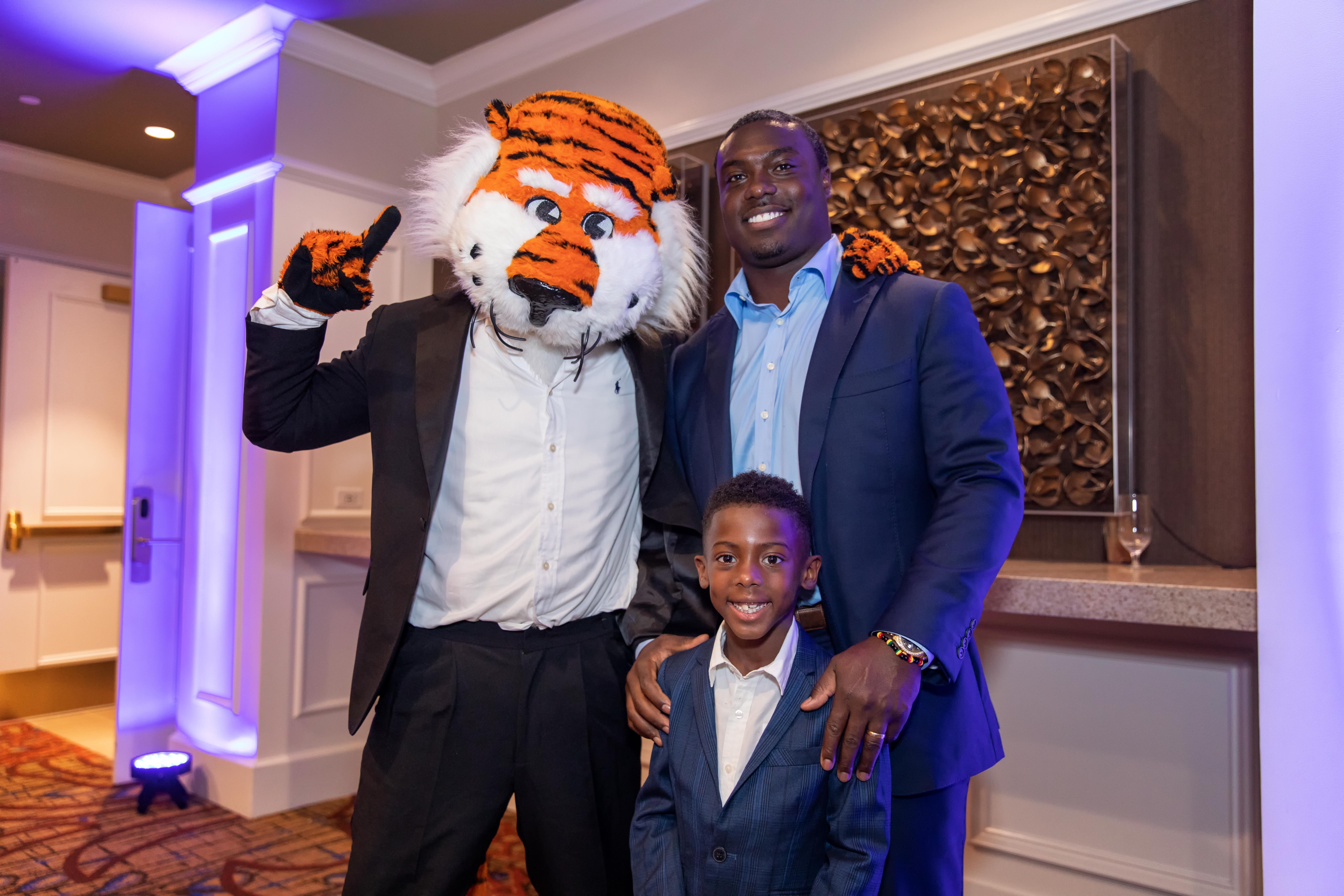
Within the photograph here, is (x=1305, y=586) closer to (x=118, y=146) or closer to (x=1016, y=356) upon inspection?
(x=1016, y=356)

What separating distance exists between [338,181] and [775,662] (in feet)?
10.6

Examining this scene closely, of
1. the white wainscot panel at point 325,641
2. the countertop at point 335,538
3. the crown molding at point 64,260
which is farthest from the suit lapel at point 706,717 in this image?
the crown molding at point 64,260

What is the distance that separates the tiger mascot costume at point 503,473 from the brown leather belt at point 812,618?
0.86 feet

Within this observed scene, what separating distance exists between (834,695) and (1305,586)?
836mm

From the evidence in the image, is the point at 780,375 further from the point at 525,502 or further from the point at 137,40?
the point at 137,40

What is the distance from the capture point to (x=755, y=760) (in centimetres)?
126

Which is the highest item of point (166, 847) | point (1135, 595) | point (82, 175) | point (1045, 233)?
point (82, 175)

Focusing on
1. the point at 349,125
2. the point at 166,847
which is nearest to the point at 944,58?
the point at 349,125

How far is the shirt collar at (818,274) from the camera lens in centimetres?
150

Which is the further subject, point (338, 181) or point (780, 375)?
point (338, 181)

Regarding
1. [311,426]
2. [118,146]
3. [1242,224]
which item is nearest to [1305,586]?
[1242,224]

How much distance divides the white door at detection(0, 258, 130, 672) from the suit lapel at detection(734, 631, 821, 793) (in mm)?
4803

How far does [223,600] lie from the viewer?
12.3ft

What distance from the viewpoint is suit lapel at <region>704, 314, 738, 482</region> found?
149 cm
